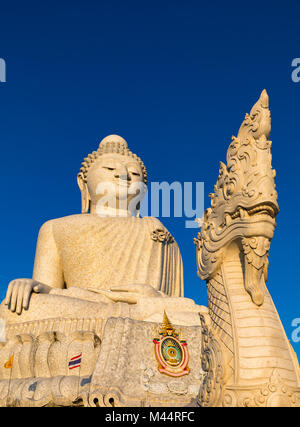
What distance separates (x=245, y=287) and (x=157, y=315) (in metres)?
2.65

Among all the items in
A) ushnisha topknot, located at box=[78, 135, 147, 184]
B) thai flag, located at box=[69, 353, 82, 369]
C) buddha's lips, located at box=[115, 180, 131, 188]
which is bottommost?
thai flag, located at box=[69, 353, 82, 369]

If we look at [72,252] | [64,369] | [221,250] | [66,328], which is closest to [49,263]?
[72,252]

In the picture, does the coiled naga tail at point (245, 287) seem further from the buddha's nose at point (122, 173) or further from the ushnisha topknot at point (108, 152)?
the ushnisha topknot at point (108, 152)

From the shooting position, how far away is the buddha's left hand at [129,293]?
6.71m

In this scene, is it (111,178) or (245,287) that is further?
(111,178)

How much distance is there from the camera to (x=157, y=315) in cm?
595

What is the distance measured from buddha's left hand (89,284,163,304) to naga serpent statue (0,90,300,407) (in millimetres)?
17

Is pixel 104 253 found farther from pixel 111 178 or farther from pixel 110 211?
pixel 111 178

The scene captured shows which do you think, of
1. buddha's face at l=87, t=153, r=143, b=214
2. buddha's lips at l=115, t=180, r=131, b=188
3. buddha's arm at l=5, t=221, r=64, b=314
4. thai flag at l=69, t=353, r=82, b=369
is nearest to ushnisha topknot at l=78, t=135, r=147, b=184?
buddha's face at l=87, t=153, r=143, b=214

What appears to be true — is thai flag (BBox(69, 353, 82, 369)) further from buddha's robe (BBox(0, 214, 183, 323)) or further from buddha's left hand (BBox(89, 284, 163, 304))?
buddha's robe (BBox(0, 214, 183, 323))

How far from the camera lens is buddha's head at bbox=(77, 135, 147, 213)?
975cm

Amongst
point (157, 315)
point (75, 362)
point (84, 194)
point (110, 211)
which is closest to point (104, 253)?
point (110, 211)

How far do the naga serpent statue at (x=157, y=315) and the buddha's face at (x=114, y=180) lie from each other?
812mm
